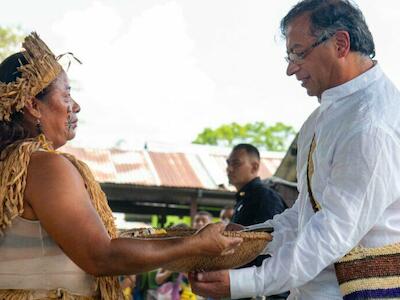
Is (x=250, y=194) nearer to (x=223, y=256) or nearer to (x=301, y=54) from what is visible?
(x=301, y=54)

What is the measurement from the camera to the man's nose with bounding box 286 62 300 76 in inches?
114

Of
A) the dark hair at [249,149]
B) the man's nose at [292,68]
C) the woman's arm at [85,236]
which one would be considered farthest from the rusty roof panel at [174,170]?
the woman's arm at [85,236]

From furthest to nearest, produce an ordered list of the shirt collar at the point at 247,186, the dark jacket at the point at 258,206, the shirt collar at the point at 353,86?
the shirt collar at the point at 247,186 < the dark jacket at the point at 258,206 < the shirt collar at the point at 353,86

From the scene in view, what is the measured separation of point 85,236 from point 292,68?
119cm

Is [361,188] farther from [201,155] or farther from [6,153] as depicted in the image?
[201,155]

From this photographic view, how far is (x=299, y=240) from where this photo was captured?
2479 millimetres

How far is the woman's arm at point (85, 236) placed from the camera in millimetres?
2273

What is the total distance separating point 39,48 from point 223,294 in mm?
1193

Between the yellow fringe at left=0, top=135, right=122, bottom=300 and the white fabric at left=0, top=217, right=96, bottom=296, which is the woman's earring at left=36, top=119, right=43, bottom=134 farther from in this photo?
the white fabric at left=0, top=217, right=96, bottom=296

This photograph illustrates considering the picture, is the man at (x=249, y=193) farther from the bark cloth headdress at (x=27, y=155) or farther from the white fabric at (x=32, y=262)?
the white fabric at (x=32, y=262)

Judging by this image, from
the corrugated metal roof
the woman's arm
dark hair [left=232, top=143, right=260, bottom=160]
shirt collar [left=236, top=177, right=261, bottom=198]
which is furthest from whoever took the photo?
the corrugated metal roof

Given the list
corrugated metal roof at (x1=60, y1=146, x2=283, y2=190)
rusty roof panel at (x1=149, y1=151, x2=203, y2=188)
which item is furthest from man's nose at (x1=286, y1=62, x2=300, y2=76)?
rusty roof panel at (x1=149, y1=151, x2=203, y2=188)

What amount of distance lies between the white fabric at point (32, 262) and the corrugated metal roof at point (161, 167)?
9737mm

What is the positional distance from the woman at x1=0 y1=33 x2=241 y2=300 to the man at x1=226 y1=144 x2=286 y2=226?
3.57 m
